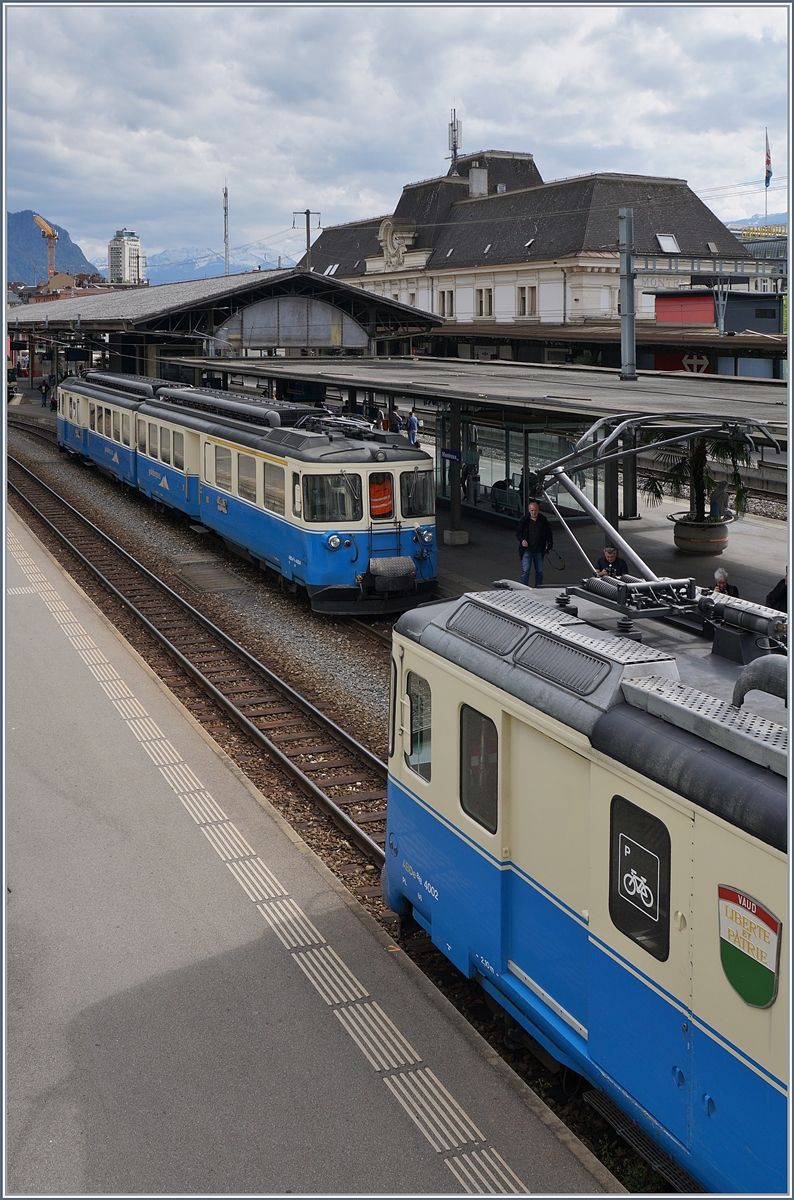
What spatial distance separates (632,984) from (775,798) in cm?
136

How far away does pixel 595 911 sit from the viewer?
5379 millimetres

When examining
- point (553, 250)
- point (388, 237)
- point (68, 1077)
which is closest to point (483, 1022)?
point (68, 1077)

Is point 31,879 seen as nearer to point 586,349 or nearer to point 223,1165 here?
point 223,1165

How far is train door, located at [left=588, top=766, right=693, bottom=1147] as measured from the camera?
4789 millimetres

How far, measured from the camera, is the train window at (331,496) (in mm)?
16484

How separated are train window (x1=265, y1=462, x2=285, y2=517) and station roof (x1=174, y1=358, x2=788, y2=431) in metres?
2.86

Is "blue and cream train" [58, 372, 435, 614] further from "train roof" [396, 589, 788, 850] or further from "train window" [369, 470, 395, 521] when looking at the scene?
"train roof" [396, 589, 788, 850]

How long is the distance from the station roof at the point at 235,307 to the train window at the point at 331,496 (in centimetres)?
1887

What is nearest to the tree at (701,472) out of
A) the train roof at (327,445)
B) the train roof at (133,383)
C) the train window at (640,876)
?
the train roof at (327,445)

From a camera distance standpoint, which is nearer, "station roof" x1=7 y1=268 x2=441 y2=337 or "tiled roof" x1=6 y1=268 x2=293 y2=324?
"tiled roof" x1=6 y1=268 x2=293 y2=324

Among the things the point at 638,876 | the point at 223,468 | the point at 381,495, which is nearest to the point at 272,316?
the point at 223,468

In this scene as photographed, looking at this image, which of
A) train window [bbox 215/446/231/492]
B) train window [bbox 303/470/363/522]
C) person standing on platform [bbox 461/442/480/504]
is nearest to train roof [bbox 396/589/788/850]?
train window [bbox 303/470/363/522]

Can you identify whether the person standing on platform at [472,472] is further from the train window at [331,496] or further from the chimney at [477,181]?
the chimney at [477,181]

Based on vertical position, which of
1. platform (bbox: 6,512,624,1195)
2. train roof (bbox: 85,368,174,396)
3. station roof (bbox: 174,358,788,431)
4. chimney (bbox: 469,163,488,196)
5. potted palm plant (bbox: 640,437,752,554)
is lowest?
platform (bbox: 6,512,624,1195)
